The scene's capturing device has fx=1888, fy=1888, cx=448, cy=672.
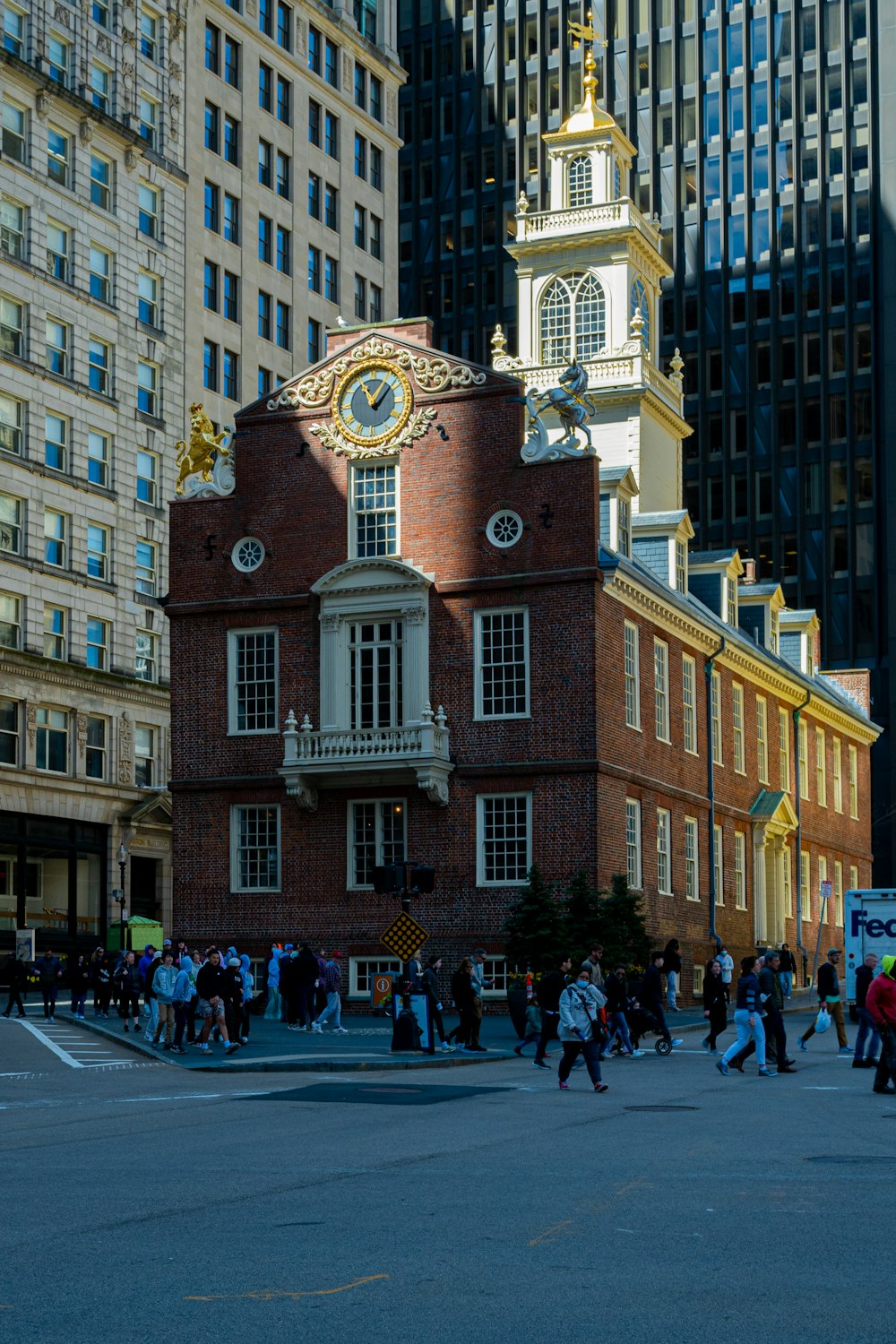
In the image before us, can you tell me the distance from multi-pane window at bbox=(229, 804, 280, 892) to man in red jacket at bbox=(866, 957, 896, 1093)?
74.0 feet

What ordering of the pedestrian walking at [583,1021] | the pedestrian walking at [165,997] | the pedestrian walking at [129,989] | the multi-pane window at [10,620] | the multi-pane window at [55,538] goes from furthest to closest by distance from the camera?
the multi-pane window at [55,538], the multi-pane window at [10,620], the pedestrian walking at [129,989], the pedestrian walking at [165,997], the pedestrian walking at [583,1021]

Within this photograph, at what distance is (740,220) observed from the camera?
10381 cm

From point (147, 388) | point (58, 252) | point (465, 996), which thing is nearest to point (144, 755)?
point (147, 388)

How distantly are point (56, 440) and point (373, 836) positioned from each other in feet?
85.7

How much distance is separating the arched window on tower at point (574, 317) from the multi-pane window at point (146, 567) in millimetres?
18868

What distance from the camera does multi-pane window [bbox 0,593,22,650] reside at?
60375 mm

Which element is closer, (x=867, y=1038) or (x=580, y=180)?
(x=867, y=1038)

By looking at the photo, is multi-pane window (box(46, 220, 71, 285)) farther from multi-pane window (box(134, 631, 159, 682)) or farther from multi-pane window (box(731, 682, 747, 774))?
multi-pane window (box(731, 682, 747, 774))

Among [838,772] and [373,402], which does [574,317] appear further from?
[838,772]

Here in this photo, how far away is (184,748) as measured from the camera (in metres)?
45.1

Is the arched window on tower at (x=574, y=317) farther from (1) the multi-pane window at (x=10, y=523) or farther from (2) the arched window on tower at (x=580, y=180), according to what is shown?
(1) the multi-pane window at (x=10, y=523)

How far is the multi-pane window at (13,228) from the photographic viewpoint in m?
61.5

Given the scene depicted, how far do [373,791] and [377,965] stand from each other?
13.1 feet

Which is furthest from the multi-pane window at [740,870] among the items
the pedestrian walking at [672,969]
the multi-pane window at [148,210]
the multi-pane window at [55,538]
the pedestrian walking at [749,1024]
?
the multi-pane window at [148,210]
